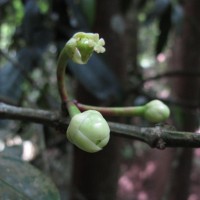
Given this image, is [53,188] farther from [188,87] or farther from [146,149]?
[146,149]

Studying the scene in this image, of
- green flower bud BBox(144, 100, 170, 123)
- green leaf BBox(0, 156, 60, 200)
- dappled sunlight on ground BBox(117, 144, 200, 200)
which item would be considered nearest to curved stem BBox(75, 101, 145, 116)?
green flower bud BBox(144, 100, 170, 123)

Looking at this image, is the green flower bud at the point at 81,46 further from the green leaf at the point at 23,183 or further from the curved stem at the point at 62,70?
the green leaf at the point at 23,183

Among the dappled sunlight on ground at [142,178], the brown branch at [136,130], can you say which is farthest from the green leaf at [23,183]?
the dappled sunlight on ground at [142,178]

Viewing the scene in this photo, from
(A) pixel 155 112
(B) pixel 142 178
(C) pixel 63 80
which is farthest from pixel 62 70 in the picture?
(B) pixel 142 178

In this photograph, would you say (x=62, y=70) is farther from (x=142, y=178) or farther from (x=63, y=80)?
(x=142, y=178)

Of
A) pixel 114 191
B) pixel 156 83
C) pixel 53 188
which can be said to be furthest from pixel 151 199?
pixel 53 188
